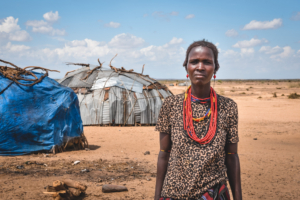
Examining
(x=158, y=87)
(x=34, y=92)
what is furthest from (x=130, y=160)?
(x=158, y=87)

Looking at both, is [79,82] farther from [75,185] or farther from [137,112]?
[75,185]

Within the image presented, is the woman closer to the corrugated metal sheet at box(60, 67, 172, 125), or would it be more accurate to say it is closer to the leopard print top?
the leopard print top

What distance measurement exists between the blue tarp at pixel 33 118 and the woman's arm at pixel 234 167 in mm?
6173

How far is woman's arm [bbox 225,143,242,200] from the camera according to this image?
1.94 m

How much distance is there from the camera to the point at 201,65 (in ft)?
6.27

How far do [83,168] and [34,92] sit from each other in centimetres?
257

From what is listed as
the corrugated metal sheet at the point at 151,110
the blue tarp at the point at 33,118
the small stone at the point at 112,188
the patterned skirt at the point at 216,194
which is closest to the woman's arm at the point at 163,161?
the patterned skirt at the point at 216,194

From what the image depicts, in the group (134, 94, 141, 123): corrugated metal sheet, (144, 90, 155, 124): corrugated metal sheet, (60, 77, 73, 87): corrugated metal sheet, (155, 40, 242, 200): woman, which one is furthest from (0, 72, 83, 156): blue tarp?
(60, 77, 73, 87): corrugated metal sheet

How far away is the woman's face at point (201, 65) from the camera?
1915 mm

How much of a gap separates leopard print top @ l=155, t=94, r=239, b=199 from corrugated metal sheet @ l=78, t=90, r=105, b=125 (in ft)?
37.3

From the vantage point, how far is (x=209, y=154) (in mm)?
1812

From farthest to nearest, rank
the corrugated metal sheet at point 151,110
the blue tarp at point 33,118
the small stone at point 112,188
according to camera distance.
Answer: the corrugated metal sheet at point 151,110 → the blue tarp at point 33,118 → the small stone at point 112,188

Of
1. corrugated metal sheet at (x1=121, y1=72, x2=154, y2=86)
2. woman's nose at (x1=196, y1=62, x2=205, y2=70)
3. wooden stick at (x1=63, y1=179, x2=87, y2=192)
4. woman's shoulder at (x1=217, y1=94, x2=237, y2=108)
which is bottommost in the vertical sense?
wooden stick at (x1=63, y1=179, x2=87, y2=192)

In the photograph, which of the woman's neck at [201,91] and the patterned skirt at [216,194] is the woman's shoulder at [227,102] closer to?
the woman's neck at [201,91]
